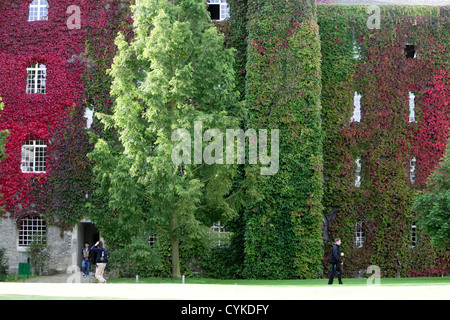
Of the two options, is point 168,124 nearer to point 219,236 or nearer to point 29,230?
point 219,236

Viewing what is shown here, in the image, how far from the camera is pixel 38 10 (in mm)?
29000

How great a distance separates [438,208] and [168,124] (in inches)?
427

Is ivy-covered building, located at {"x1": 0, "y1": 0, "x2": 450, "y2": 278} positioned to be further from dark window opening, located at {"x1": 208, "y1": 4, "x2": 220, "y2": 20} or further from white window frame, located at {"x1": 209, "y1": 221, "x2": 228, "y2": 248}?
white window frame, located at {"x1": 209, "y1": 221, "x2": 228, "y2": 248}

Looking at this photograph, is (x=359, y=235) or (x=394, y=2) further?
(x=394, y=2)

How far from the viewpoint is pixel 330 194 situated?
91.0 ft

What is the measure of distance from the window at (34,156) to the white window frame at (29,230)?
2395mm

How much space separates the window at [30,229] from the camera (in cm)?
2764

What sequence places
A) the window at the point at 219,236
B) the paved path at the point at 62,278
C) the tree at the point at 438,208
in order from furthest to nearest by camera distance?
the window at the point at 219,236, the paved path at the point at 62,278, the tree at the point at 438,208

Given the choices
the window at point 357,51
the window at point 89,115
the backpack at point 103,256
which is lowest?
the backpack at point 103,256

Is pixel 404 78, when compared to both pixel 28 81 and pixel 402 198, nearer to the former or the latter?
pixel 402 198

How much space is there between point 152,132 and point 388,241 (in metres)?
13.6

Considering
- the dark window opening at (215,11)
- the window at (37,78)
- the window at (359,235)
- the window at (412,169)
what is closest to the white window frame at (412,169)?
the window at (412,169)

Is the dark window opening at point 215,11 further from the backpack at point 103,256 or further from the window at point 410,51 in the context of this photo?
the backpack at point 103,256

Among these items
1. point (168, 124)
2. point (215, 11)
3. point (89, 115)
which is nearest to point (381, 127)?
point (215, 11)
